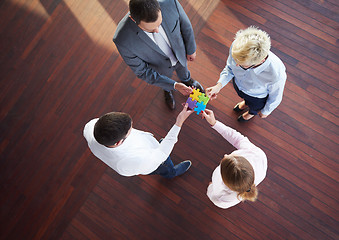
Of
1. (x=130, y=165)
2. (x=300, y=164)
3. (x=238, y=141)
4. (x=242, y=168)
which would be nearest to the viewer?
(x=242, y=168)

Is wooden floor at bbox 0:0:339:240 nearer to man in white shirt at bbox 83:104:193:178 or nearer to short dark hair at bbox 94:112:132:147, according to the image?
man in white shirt at bbox 83:104:193:178

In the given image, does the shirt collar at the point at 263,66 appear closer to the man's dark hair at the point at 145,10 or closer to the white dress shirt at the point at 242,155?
the white dress shirt at the point at 242,155

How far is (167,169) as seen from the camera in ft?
7.70

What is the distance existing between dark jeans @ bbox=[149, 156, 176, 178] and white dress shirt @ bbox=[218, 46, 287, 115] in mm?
918

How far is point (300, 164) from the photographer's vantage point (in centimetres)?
260

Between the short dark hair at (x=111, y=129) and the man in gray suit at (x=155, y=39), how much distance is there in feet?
2.06

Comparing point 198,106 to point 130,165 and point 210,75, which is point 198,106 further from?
point 210,75

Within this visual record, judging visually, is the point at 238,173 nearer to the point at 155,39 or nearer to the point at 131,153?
the point at 131,153

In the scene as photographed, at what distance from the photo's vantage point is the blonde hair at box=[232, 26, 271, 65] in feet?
5.23

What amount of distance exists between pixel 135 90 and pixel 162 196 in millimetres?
1345

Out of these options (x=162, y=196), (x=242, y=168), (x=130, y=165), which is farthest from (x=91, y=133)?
(x=162, y=196)

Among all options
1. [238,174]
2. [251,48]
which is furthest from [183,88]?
[238,174]

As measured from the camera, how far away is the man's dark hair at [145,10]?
1.50m

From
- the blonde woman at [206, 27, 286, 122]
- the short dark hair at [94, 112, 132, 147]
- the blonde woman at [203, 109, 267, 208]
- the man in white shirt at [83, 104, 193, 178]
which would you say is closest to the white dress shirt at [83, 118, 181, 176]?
the man in white shirt at [83, 104, 193, 178]
